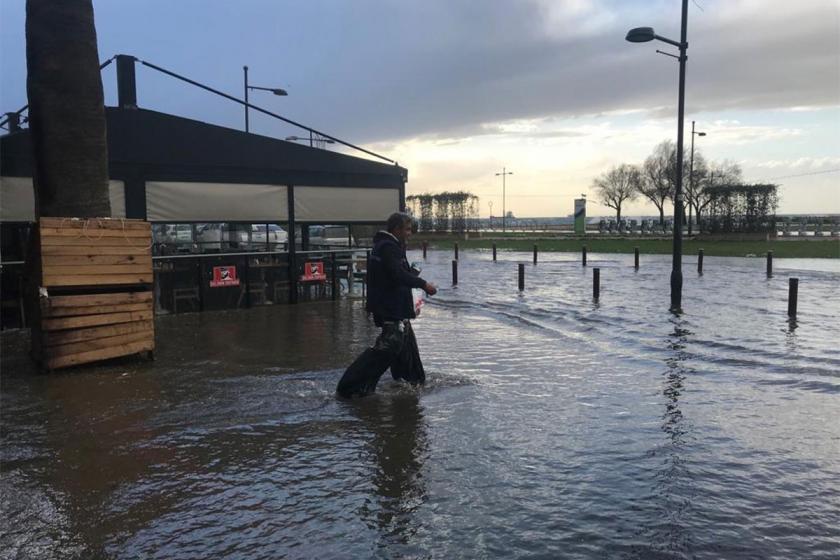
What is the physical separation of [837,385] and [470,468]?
5088mm

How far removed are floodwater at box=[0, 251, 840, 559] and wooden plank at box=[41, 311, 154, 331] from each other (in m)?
0.56

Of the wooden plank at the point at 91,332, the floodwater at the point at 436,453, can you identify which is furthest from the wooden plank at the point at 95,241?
the floodwater at the point at 436,453

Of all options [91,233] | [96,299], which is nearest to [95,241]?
[91,233]

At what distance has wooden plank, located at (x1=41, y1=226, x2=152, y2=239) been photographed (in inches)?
→ 300

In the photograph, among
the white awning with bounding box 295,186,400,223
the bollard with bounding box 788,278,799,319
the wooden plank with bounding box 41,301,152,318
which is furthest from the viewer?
the white awning with bounding box 295,186,400,223

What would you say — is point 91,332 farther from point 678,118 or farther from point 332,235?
point 678,118

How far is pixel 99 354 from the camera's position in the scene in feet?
26.0

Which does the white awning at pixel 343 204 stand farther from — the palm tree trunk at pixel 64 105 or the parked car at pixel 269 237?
the palm tree trunk at pixel 64 105

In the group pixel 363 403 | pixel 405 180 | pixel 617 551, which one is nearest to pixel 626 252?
pixel 405 180

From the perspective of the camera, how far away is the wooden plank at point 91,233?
25.0ft

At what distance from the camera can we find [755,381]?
306 inches

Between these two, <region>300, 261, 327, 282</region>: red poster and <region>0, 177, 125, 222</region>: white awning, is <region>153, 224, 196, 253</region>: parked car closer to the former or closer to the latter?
<region>300, 261, 327, 282</region>: red poster

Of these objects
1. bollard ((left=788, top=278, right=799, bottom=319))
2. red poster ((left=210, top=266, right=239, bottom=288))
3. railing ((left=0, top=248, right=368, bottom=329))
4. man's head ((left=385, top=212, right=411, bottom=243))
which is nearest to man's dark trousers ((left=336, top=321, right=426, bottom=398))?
man's head ((left=385, top=212, right=411, bottom=243))

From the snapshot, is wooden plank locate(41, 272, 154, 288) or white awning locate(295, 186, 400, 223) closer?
wooden plank locate(41, 272, 154, 288)
